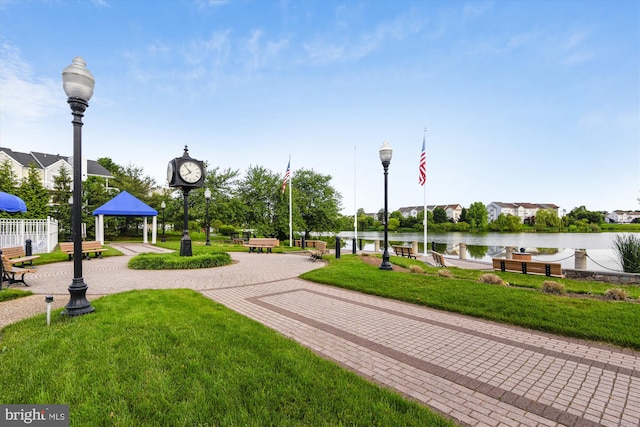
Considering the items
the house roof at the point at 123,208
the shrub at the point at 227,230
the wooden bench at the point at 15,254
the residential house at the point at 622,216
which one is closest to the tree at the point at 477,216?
the shrub at the point at 227,230

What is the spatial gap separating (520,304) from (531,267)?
17.5ft

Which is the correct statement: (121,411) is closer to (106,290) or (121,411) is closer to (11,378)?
(11,378)

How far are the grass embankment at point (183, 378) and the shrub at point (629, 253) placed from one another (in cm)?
1302

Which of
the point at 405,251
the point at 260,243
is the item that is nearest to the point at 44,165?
the point at 260,243

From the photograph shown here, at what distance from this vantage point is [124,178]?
38125 millimetres

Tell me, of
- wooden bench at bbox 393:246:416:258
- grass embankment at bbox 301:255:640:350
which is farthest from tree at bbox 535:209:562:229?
grass embankment at bbox 301:255:640:350

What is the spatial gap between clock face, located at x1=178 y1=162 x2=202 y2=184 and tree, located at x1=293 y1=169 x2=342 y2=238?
55.1 ft

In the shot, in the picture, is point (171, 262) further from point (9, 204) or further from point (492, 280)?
point (492, 280)

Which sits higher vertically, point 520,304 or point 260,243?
point 260,243

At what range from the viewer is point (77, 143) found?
206 inches

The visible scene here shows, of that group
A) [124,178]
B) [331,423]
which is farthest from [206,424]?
[124,178]

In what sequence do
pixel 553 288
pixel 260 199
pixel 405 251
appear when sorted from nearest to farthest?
pixel 553 288, pixel 405 251, pixel 260 199

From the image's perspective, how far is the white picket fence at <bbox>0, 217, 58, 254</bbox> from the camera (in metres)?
14.1

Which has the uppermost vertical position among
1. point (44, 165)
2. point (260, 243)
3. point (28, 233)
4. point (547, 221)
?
point (44, 165)
